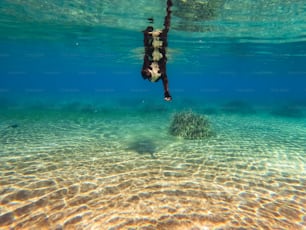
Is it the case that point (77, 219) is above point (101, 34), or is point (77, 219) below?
below

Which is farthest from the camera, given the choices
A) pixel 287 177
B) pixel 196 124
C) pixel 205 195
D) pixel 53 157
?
pixel 196 124

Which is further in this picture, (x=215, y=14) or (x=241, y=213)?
(x=215, y=14)

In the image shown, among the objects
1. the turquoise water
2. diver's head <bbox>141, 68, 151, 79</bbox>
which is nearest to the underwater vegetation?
the turquoise water

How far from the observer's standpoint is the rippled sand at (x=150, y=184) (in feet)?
16.5

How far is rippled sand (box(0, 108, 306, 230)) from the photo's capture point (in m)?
5.03

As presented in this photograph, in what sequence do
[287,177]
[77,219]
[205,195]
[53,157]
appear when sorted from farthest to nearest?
[53,157], [287,177], [205,195], [77,219]

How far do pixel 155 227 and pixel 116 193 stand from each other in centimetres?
193

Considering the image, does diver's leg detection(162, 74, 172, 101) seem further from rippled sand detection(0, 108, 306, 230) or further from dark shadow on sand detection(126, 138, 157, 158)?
dark shadow on sand detection(126, 138, 157, 158)

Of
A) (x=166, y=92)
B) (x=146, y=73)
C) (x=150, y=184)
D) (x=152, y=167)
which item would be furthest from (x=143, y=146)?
(x=166, y=92)

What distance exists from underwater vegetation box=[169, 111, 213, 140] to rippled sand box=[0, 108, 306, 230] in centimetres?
113

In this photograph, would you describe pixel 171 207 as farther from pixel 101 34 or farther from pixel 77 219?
pixel 101 34

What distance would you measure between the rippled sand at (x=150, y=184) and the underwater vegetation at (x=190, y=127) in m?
1.13

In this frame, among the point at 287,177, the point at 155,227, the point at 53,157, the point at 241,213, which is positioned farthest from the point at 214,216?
the point at 53,157

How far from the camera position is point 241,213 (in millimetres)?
5352
